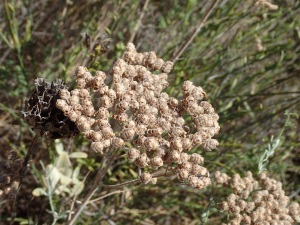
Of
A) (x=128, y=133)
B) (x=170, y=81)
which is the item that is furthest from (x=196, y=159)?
(x=170, y=81)

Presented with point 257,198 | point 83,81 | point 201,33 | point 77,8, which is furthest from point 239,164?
point 77,8

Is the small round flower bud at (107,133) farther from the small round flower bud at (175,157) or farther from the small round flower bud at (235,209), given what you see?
the small round flower bud at (235,209)

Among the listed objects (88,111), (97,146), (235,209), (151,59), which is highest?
(151,59)

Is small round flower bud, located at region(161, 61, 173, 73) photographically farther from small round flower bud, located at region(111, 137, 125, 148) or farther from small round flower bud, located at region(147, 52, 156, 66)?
small round flower bud, located at region(111, 137, 125, 148)

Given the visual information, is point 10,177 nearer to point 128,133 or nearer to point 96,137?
point 96,137

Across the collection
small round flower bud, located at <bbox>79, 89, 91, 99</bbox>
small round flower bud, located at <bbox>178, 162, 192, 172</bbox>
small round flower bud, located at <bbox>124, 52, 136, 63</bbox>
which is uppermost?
small round flower bud, located at <bbox>124, 52, 136, 63</bbox>

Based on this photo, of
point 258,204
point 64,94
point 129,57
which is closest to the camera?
point 64,94

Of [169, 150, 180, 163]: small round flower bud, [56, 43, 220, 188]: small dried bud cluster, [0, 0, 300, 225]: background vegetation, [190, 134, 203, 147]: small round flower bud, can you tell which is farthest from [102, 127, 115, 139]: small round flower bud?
[0, 0, 300, 225]: background vegetation

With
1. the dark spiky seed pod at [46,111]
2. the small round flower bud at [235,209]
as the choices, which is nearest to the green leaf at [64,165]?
the dark spiky seed pod at [46,111]
